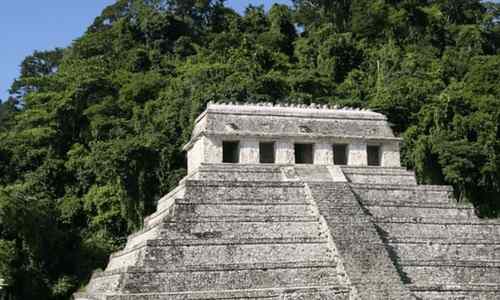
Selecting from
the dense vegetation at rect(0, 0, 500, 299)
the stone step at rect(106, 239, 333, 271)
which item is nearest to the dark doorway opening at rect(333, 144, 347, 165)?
the stone step at rect(106, 239, 333, 271)

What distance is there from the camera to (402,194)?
67.8 ft

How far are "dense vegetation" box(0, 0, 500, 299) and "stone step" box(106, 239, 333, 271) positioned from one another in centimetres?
884

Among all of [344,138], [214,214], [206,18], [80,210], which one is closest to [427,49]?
[206,18]

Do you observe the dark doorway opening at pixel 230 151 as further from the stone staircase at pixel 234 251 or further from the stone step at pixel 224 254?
the stone step at pixel 224 254

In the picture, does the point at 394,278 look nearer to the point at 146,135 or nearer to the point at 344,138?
the point at 344,138

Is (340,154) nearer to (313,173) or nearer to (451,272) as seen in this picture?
(313,173)

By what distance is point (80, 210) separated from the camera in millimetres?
30734

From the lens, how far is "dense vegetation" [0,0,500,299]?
28.4 meters

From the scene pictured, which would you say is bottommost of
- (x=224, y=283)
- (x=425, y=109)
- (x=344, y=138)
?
(x=224, y=283)

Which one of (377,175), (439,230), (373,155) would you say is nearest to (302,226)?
(439,230)

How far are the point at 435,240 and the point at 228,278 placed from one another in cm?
666

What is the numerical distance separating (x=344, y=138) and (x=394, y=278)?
23.7ft

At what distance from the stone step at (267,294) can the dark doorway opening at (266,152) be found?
6.81 metres

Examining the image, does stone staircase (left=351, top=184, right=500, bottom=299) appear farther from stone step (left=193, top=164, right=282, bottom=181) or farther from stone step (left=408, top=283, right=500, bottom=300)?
stone step (left=193, top=164, right=282, bottom=181)
